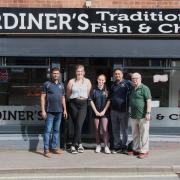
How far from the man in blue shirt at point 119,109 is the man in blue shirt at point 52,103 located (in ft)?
3.31

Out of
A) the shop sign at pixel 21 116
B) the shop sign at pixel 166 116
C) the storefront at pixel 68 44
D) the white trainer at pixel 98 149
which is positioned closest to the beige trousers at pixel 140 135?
the white trainer at pixel 98 149

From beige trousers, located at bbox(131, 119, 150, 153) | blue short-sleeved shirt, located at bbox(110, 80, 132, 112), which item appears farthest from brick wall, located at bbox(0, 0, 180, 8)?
beige trousers, located at bbox(131, 119, 150, 153)

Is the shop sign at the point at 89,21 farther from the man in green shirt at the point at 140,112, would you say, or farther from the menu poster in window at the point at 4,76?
the man in green shirt at the point at 140,112

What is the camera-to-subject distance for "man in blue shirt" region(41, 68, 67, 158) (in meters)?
9.83

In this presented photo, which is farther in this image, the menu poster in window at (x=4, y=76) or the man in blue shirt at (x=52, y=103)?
the menu poster in window at (x=4, y=76)

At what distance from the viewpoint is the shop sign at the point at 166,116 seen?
11.0 m

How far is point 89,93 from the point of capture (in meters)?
10.1

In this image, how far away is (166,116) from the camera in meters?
11.0

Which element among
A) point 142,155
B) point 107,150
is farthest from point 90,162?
point 142,155

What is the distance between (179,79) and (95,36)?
207 centimetres

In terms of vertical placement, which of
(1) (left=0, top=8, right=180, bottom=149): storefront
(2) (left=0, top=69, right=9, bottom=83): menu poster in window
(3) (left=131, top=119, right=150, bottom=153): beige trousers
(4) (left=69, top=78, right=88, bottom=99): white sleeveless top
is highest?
(1) (left=0, top=8, right=180, bottom=149): storefront

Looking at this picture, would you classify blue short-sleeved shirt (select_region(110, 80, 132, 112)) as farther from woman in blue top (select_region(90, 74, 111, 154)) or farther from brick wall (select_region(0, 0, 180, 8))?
brick wall (select_region(0, 0, 180, 8))

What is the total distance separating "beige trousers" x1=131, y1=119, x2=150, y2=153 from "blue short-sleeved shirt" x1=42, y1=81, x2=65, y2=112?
1468 millimetres

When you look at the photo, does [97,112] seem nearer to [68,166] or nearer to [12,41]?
[68,166]
